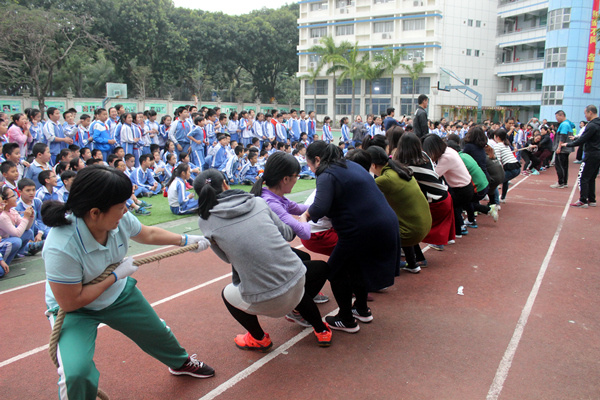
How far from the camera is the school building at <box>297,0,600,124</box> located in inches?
1542

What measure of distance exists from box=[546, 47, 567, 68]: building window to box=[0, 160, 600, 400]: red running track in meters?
32.9

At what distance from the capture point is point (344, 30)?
43625 millimetres

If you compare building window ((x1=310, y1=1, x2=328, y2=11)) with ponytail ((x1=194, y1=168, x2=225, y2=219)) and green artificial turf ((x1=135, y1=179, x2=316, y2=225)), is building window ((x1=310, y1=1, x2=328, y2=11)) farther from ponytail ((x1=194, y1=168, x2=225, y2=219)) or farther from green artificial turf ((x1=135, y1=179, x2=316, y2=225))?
ponytail ((x1=194, y1=168, x2=225, y2=219))

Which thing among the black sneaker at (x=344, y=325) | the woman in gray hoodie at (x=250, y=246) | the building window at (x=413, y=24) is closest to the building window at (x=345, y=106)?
the building window at (x=413, y=24)

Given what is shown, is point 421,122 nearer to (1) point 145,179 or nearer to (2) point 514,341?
(2) point 514,341

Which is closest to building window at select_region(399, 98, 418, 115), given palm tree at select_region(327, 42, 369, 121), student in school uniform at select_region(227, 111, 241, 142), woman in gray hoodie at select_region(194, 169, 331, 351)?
palm tree at select_region(327, 42, 369, 121)

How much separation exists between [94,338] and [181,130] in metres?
9.28

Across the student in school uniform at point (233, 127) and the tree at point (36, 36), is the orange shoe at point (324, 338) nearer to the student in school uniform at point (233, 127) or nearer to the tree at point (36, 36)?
the student in school uniform at point (233, 127)

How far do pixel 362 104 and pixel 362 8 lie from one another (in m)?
8.85

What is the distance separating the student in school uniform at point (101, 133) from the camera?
9.94 metres

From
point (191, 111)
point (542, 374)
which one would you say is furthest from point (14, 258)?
point (191, 111)

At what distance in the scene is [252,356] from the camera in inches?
132

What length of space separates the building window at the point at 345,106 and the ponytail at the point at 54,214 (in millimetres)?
43377

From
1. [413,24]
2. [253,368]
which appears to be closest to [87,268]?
[253,368]
